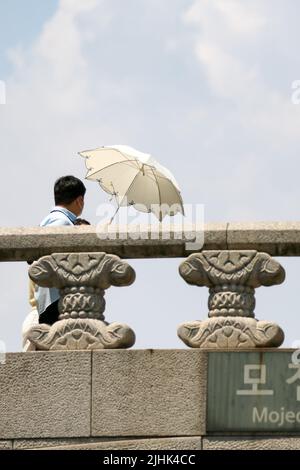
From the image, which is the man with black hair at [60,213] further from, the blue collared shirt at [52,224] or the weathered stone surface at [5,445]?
the weathered stone surface at [5,445]

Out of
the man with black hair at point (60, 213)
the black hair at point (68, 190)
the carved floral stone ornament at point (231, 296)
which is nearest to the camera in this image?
the carved floral stone ornament at point (231, 296)

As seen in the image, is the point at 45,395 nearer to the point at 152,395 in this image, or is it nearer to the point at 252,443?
the point at 152,395

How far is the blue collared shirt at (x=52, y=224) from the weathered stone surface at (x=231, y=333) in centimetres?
113

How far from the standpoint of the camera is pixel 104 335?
13.2 m

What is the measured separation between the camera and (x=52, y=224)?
1402 centimetres

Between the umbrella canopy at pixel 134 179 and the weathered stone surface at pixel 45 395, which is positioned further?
the umbrella canopy at pixel 134 179

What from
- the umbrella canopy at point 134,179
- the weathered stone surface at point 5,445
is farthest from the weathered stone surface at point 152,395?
the umbrella canopy at point 134,179

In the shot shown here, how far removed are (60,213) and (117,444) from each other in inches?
82.5

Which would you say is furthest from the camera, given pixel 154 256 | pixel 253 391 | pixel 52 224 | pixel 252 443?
pixel 52 224

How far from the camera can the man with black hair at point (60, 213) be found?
1366 cm

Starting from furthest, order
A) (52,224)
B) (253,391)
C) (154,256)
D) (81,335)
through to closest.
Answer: (52,224) → (154,256) → (81,335) → (253,391)

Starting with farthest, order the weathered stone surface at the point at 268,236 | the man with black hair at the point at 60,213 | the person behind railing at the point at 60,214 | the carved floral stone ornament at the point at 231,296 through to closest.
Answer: the person behind railing at the point at 60,214, the man with black hair at the point at 60,213, the weathered stone surface at the point at 268,236, the carved floral stone ornament at the point at 231,296

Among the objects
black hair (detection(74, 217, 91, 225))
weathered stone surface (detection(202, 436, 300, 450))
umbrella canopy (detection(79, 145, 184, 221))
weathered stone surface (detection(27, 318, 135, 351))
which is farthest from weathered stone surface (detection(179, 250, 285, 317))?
umbrella canopy (detection(79, 145, 184, 221))

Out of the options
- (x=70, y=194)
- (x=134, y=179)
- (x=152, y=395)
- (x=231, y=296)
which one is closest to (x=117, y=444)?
(x=152, y=395)
